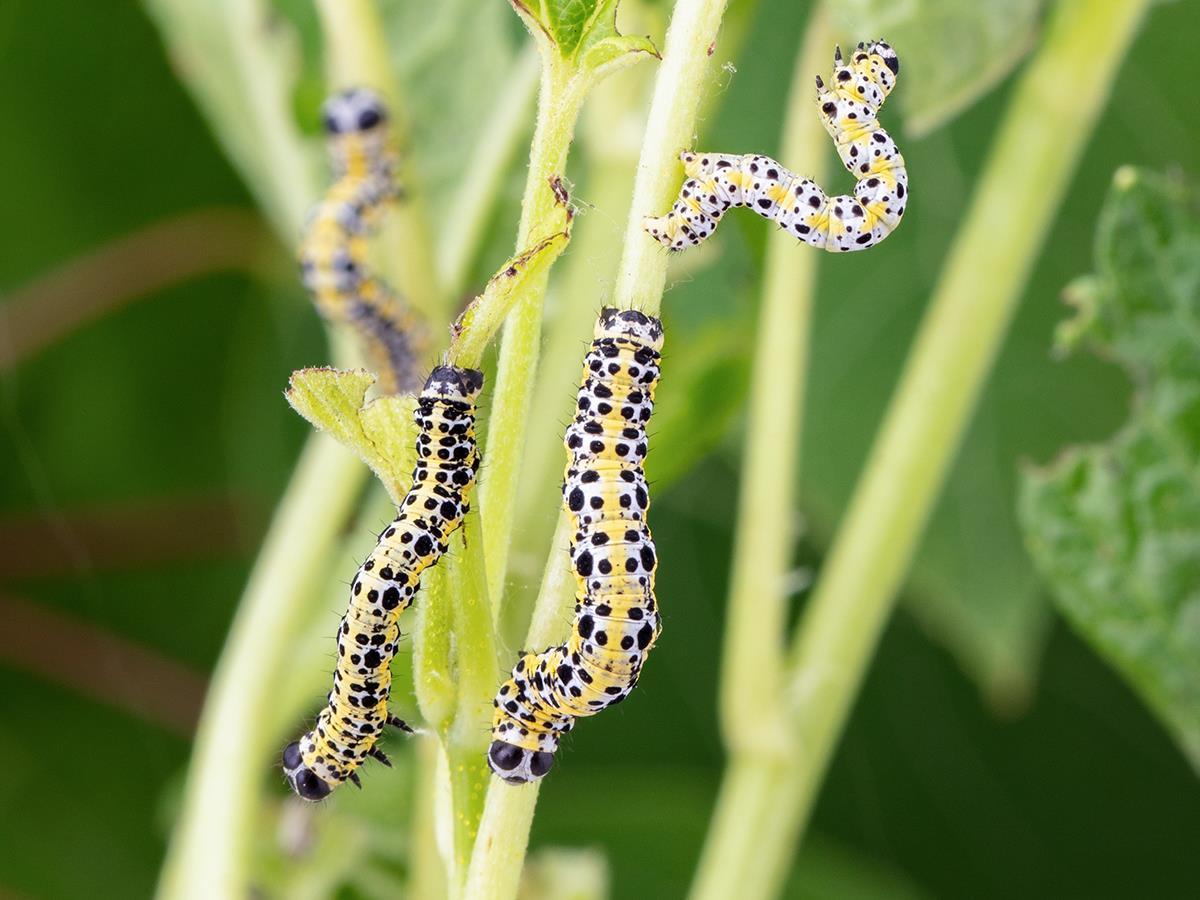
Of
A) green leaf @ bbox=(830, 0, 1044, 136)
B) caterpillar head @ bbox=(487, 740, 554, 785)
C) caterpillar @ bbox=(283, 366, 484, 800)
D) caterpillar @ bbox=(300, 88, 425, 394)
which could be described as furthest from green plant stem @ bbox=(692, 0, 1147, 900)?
caterpillar @ bbox=(300, 88, 425, 394)

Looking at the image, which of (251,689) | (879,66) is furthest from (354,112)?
(879,66)

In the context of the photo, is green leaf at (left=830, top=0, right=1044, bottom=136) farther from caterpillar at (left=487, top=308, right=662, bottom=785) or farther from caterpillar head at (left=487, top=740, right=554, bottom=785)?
caterpillar head at (left=487, top=740, right=554, bottom=785)

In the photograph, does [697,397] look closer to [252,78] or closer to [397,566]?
[397,566]

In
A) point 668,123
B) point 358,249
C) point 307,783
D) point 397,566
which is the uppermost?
point 358,249

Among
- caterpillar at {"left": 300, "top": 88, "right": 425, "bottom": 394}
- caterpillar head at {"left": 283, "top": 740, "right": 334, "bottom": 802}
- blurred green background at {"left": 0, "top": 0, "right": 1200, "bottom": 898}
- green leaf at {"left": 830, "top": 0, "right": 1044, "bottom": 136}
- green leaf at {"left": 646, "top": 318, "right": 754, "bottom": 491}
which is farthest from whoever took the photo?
blurred green background at {"left": 0, "top": 0, "right": 1200, "bottom": 898}

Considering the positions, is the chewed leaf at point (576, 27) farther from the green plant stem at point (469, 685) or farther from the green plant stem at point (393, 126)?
the green plant stem at point (393, 126)

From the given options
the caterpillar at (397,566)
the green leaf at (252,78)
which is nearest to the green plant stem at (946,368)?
the caterpillar at (397,566)

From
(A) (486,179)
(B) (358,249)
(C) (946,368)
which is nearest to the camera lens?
(C) (946,368)

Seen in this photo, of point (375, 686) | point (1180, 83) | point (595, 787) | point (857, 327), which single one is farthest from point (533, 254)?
point (595, 787)
